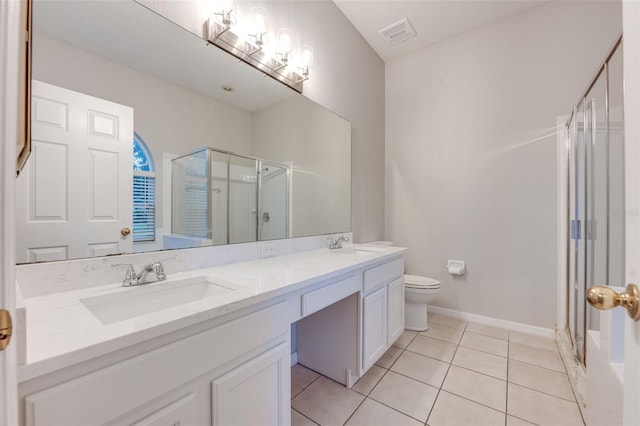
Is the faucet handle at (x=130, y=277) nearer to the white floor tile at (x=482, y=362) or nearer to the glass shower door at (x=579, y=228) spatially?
the white floor tile at (x=482, y=362)

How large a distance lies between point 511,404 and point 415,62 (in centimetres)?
310

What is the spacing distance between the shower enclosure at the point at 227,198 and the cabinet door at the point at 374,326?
0.71m

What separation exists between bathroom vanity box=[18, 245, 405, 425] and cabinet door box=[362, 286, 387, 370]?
20 centimetres

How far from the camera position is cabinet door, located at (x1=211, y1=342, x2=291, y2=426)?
2.66 feet

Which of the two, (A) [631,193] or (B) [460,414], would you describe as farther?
(B) [460,414]

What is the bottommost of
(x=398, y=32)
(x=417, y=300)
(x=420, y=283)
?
(x=417, y=300)

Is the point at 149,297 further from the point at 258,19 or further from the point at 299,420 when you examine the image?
the point at 258,19

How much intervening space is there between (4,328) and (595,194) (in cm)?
241

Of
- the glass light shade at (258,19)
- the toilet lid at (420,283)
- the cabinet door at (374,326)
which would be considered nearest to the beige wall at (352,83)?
the glass light shade at (258,19)

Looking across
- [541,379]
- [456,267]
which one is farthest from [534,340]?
[456,267]

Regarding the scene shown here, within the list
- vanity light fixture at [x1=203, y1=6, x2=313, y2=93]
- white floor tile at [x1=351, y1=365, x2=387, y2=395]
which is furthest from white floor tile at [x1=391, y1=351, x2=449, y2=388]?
vanity light fixture at [x1=203, y1=6, x2=313, y2=93]

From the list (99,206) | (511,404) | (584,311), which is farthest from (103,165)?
(584,311)

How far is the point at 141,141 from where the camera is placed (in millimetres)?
1109

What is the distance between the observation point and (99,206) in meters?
0.99
